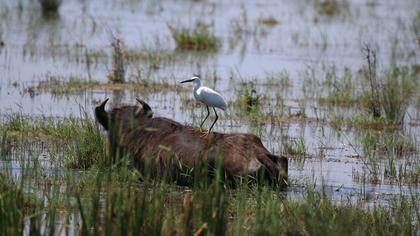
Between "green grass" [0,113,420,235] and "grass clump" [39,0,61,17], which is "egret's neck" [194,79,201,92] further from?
"grass clump" [39,0,61,17]

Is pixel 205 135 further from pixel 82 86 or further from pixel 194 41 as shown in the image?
Answer: pixel 194 41

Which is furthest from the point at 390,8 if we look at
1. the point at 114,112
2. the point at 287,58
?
the point at 114,112

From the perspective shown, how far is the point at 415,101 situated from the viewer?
598 inches

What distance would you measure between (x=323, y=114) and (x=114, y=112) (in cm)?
464

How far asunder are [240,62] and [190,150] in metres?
9.80

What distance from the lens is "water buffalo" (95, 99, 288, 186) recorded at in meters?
8.48

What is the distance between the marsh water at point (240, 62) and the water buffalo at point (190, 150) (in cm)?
52

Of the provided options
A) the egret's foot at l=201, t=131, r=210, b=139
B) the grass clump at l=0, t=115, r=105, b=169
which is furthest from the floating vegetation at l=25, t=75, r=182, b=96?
the egret's foot at l=201, t=131, r=210, b=139

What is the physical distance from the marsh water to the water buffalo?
52 cm

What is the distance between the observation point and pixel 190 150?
8883 mm

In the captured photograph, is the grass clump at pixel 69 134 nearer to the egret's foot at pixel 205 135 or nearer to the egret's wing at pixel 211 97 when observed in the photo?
the egret's foot at pixel 205 135

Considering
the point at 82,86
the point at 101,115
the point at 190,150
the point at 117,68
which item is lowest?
the point at 190,150

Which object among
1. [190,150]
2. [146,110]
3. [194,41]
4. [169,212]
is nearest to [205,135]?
[190,150]

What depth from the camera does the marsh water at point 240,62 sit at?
1141cm
